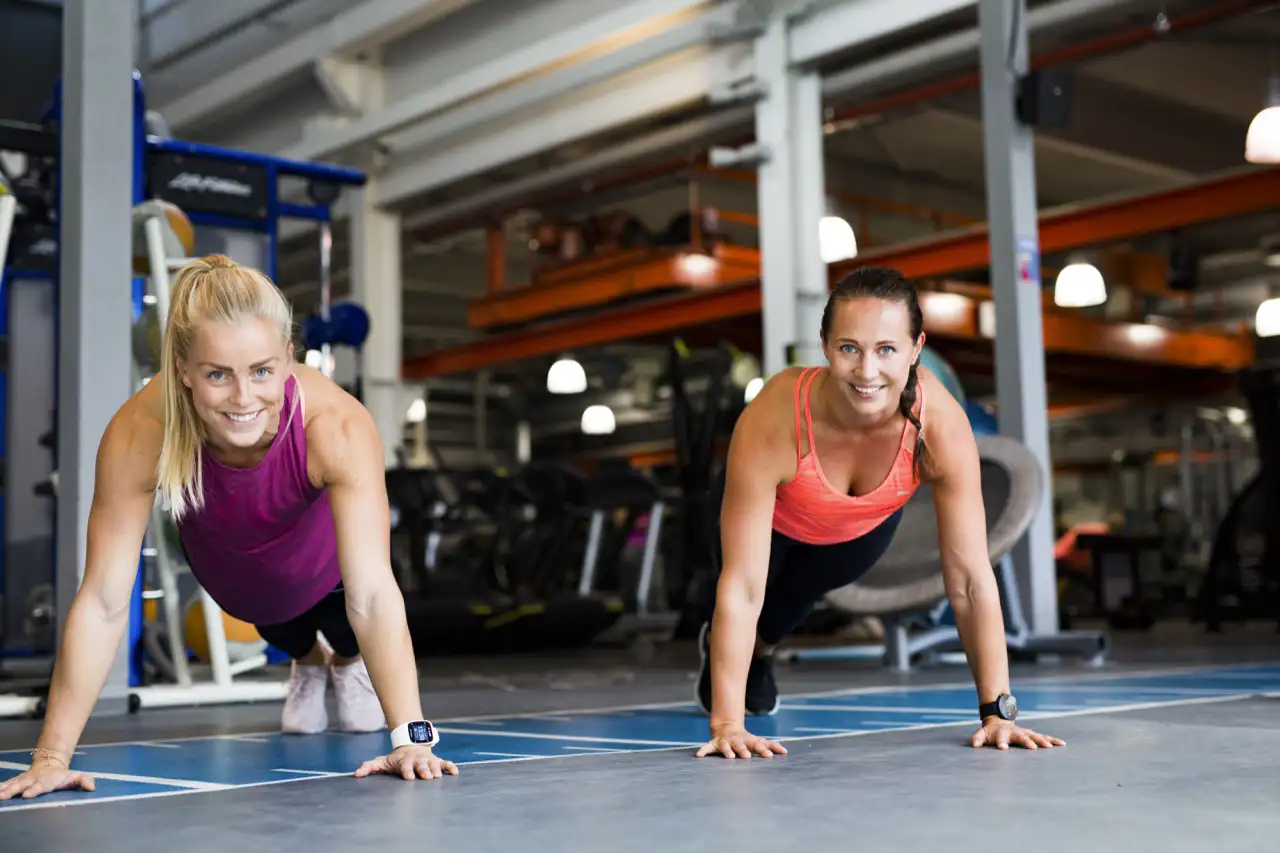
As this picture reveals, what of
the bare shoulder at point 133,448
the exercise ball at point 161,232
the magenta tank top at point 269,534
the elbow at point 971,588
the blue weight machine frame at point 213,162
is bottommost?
the elbow at point 971,588

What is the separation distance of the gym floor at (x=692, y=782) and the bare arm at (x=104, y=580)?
0.41 feet

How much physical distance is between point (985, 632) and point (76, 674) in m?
1.58

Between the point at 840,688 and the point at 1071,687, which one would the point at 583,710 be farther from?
the point at 1071,687

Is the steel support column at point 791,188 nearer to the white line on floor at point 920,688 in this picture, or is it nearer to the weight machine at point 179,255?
the weight machine at point 179,255

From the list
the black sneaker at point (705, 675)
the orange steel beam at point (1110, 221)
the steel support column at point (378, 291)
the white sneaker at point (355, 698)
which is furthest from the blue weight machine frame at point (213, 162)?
the steel support column at point (378, 291)

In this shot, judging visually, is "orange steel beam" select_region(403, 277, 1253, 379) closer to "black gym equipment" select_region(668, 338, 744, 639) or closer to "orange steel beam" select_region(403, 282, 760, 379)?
"orange steel beam" select_region(403, 282, 760, 379)

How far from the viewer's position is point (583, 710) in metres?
4.04

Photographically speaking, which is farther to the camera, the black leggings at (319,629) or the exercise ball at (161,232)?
the exercise ball at (161,232)

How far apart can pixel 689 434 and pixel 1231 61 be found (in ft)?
16.4

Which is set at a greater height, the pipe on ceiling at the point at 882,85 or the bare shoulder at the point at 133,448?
the pipe on ceiling at the point at 882,85

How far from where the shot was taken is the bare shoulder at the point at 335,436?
7.89 feet

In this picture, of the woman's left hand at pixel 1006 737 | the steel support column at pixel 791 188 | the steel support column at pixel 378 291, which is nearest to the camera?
the woman's left hand at pixel 1006 737

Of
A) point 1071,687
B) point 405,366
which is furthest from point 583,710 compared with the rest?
point 405,366

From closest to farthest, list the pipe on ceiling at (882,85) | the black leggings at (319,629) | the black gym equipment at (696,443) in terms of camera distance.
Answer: the black leggings at (319,629)
the pipe on ceiling at (882,85)
the black gym equipment at (696,443)
